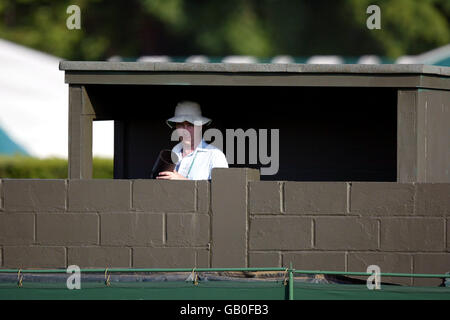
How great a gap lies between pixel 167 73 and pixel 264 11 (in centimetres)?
2792

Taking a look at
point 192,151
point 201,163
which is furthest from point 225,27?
point 201,163

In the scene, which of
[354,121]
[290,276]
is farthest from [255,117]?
[290,276]

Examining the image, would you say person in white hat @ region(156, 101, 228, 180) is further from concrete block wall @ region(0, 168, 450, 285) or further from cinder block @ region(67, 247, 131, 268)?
cinder block @ region(67, 247, 131, 268)

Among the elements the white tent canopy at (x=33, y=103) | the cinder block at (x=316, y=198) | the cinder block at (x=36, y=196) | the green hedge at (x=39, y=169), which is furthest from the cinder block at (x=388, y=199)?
the white tent canopy at (x=33, y=103)

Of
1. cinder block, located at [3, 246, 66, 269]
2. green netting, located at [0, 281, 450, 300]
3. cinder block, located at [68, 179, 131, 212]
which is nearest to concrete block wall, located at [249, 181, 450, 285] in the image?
green netting, located at [0, 281, 450, 300]

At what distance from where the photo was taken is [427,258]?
7652 millimetres

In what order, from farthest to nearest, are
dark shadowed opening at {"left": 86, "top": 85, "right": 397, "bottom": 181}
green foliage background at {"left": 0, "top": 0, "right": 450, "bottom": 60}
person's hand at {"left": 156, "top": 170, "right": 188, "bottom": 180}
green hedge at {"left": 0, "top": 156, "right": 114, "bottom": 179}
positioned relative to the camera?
green foliage background at {"left": 0, "top": 0, "right": 450, "bottom": 60}
green hedge at {"left": 0, "top": 156, "right": 114, "bottom": 179}
dark shadowed opening at {"left": 86, "top": 85, "right": 397, "bottom": 181}
person's hand at {"left": 156, "top": 170, "right": 188, "bottom": 180}

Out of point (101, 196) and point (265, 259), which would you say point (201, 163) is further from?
point (265, 259)

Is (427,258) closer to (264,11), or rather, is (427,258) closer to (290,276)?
(290,276)

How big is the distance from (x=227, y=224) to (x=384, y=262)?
1161mm

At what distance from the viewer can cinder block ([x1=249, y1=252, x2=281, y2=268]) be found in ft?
25.3

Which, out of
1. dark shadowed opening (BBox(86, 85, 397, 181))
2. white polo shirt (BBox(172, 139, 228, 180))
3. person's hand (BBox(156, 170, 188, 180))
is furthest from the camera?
dark shadowed opening (BBox(86, 85, 397, 181))

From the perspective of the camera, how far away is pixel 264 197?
773 centimetres

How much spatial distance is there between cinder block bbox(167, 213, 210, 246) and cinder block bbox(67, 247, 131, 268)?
1.24 ft
